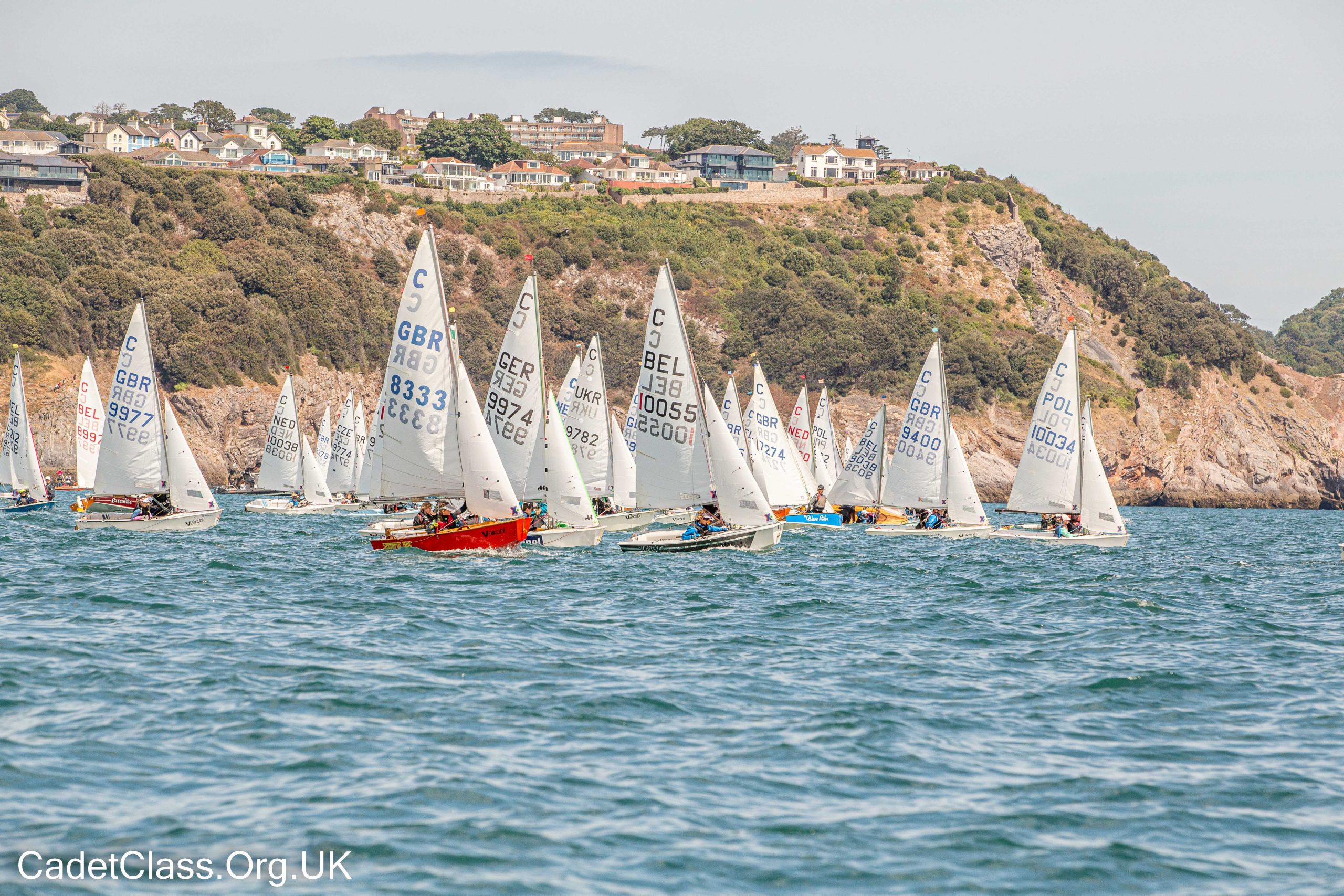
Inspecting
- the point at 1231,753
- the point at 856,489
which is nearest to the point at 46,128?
the point at 856,489

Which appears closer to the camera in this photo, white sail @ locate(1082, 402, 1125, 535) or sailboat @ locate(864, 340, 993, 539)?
white sail @ locate(1082, 402, 1125, 535)

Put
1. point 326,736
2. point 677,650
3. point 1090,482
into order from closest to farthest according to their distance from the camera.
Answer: point 326,736
point 677,650
point 1090,482

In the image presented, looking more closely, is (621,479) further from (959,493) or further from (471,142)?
(471,142)

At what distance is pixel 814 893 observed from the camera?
994cm

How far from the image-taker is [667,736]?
1414 centimetres

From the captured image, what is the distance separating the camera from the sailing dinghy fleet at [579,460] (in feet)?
102

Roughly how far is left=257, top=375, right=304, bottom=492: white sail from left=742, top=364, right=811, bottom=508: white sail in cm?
2178

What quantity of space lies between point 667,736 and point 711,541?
19.2 m

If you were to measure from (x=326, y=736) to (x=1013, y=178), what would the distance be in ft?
511

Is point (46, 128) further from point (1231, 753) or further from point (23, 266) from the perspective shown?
point (1231, 753)

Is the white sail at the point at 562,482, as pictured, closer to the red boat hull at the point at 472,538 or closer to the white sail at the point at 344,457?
the red boat hull at the point at 472,538

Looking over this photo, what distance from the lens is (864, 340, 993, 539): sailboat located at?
152ft

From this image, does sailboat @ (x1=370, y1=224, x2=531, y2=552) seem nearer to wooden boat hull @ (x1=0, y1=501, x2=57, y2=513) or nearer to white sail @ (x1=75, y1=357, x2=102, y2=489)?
white sail @ (x1=75, y1=357, x2=102, y2=489)

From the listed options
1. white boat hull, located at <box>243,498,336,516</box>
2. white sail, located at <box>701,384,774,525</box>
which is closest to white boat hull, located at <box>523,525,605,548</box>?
white sail, located at <box>701,384,774,525</box>
